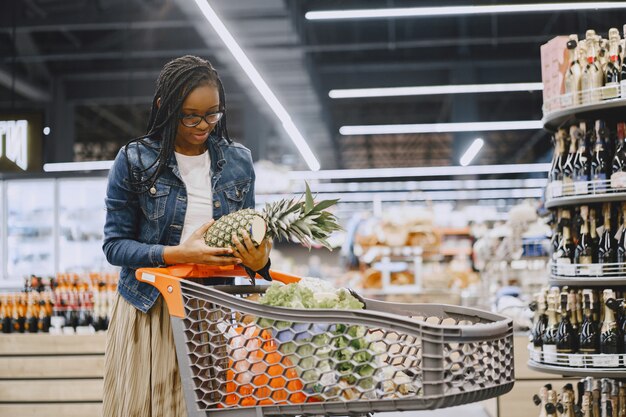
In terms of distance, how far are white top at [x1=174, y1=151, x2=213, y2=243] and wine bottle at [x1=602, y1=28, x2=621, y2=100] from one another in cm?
252

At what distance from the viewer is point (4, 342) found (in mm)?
6008

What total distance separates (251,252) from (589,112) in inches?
110

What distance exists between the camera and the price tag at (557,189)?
389 centimetres

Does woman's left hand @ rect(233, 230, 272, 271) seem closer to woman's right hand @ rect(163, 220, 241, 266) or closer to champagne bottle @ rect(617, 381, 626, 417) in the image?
woman's right hand @ rect(163, 220, 241, 266)

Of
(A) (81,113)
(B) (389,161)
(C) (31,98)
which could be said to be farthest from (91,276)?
(B) (389,161)

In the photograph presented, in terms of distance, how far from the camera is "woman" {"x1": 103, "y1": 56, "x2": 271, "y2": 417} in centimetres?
175

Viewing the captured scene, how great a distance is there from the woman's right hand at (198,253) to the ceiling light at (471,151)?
43.8 feet

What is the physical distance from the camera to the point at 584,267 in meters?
3.75

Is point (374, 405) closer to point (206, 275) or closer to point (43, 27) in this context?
point (206, 275)

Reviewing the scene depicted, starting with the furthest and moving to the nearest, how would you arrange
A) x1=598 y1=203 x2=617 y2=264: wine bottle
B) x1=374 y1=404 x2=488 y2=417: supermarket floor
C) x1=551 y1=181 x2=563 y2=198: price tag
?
x1=374 y1=404 x2=488 y2=417: supermarket floor
x1=551 y1=181 x2=563 y2=198: price tag
x1=598 y1=203 x2=617 y2=264: wine bottle

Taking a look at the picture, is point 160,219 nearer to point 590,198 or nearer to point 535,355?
point 590,198

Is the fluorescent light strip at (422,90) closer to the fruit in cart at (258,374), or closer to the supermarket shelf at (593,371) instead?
the supermarket shelf at (593,371)

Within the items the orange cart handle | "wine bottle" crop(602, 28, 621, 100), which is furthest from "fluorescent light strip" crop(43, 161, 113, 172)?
the orange cart handle

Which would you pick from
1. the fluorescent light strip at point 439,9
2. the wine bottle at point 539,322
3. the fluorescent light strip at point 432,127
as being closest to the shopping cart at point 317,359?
the wine bottle at point 539,322
